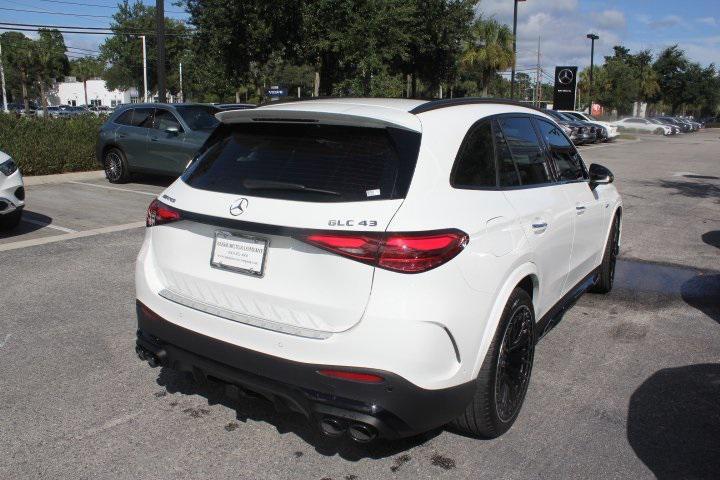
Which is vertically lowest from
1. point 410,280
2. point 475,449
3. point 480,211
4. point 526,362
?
point 475,449

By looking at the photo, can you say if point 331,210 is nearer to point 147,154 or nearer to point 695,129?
point 147,154

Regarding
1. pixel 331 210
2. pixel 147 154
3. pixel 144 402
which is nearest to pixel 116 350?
pixel 144 402

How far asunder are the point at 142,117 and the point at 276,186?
11.2m

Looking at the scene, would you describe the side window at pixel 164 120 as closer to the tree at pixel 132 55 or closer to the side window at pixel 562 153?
the side window at pixel 562 153

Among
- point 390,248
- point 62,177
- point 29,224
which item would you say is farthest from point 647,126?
point 390,248

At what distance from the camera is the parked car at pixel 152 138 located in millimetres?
12344

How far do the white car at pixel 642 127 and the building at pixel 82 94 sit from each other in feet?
259

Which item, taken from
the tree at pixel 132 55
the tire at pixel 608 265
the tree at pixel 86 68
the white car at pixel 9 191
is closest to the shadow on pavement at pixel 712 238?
the tire at pixel 608 265

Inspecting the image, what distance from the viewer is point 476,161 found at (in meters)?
3.33

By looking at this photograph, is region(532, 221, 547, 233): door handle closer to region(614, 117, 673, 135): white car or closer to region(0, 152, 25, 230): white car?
region(0, 152, 25, 230): white car

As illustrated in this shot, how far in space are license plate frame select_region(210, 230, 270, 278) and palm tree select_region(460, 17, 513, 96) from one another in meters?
47.3

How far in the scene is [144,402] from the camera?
377 centimetres

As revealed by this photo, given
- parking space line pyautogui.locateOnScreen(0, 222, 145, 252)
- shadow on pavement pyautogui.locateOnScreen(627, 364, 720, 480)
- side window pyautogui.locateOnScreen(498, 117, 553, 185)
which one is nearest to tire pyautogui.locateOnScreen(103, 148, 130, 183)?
parking space line pyautogui.locateOnScreen(0, 222, 145, 252)

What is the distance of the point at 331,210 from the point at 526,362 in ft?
5.26
